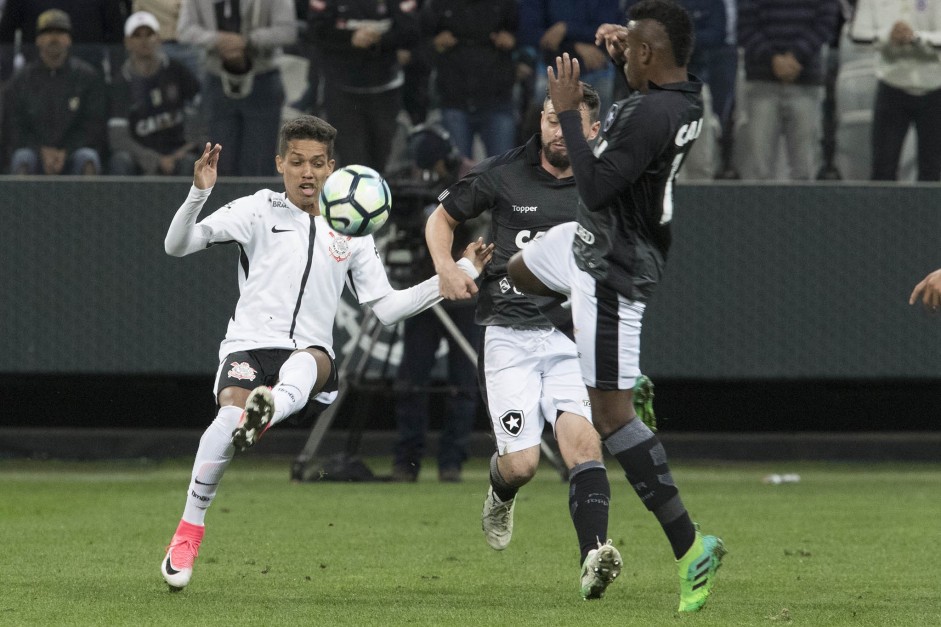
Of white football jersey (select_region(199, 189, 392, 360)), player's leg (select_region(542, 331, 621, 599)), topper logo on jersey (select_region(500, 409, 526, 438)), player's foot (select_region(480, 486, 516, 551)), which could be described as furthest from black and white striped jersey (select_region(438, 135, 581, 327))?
player's foot (select_region(480, 486, 516, 551))

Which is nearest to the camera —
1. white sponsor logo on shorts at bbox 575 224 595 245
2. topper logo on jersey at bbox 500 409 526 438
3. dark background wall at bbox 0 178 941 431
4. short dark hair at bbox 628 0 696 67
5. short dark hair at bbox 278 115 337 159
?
short dark hair at bbox 628 0 696 67

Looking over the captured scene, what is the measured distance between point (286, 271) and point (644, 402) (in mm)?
1775

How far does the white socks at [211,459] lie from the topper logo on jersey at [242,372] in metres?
0.15

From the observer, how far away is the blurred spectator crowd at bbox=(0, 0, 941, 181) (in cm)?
1262

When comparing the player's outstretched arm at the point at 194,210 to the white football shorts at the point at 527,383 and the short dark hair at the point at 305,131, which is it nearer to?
the short dark hair at the point at 305,131

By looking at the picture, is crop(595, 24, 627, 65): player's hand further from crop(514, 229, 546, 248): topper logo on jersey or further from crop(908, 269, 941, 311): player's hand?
crop(908, 269, 941, 311): player's hand

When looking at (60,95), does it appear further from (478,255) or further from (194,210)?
(478,255)

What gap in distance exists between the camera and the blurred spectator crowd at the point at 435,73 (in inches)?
497

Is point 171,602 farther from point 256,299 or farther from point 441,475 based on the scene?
point 441,475

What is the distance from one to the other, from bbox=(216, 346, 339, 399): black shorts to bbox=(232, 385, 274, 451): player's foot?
58 cm

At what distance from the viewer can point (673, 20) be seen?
5.96 m

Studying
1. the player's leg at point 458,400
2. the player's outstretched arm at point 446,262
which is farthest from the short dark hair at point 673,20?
the player's leg at point 458,400

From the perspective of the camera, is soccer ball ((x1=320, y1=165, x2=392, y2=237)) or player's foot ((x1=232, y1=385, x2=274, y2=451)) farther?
soccer ball ((x1=320, y1=165, x2=392, y2=237))

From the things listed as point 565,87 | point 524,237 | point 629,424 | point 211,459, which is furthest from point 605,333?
point 211,459
